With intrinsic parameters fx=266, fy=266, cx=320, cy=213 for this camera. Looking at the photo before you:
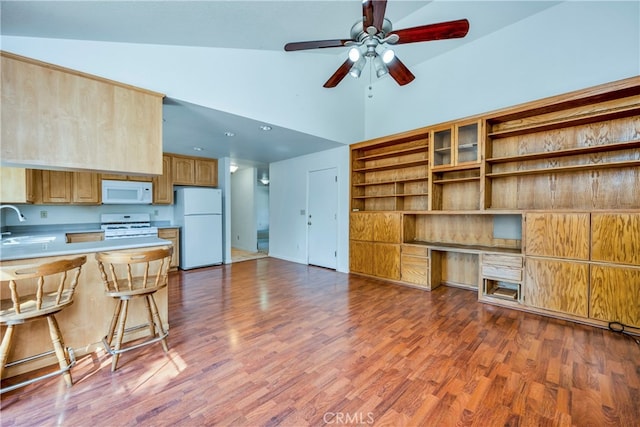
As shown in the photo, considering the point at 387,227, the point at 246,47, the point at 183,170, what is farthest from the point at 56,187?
the point at 387,227

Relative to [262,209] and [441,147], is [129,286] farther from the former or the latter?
[262,209]

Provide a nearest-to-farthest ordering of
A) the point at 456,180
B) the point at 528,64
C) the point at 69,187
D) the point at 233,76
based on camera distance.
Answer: the point at 233,76
the point at 528,64
the point at 456,180
the point at 69,187

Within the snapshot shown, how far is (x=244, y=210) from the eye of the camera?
24.2 ft

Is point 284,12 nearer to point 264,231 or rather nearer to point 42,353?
point 42,353

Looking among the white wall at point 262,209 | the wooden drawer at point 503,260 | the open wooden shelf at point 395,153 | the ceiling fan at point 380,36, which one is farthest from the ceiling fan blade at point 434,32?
the white wall at point 262,209

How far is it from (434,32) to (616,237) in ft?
8.67

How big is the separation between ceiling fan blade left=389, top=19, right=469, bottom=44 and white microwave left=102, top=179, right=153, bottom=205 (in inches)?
188

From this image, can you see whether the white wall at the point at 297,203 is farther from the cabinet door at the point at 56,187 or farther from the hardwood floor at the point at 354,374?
the cabinet door at the point at 56,187

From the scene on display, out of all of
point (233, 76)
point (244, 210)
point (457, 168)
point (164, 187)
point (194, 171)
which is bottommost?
point (244, 210)

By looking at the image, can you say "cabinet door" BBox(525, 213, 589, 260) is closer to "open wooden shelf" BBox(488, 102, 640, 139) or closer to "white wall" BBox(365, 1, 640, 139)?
"open wooden shelf" BBox(488, 102, 640, 139)

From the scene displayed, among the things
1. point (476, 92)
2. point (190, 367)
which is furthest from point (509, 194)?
point (190, 367)

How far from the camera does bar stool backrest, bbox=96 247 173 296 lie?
1.97m

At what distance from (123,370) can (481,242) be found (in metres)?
4.26

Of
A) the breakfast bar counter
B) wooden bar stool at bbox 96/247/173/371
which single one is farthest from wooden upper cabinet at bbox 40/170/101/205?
wooden bar stool at bbox 96/247/173/371
